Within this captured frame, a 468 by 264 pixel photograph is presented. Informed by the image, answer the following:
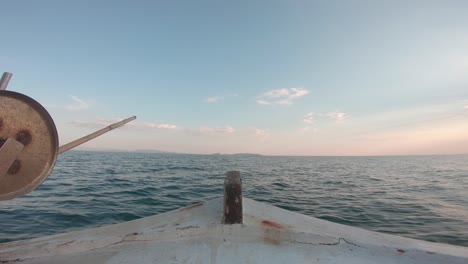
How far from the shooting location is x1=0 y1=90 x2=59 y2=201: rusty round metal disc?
8.29ft

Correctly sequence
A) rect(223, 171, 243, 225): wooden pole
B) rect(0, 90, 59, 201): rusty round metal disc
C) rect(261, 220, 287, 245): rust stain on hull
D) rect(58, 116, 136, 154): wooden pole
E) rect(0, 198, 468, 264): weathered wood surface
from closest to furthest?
rect(0, 90, 59, 201): rusty round metal disc → rect(58, 116, 136, 154): wooden pole → rect(0, 198, 468, 264): weathered wood surface → rect(261, 220, 287, 245): rust stain on hull → rect(223, 171, 243, 225): wooden pole

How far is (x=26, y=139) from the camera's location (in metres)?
2.64

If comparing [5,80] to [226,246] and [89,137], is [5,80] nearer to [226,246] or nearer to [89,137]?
[89,137]

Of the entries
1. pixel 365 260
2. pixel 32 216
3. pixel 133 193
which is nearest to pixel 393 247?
pixel 365 260

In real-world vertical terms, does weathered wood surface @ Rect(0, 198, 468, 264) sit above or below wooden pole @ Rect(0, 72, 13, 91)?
below

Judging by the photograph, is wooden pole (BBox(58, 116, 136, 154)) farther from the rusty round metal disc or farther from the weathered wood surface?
the weathered wood surface

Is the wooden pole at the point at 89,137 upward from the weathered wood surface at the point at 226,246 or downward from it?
upward

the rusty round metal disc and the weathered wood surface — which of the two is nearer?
the rusty round metal disc

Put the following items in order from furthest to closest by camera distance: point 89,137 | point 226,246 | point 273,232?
point 273,232 < point 226,246 < point 89,137

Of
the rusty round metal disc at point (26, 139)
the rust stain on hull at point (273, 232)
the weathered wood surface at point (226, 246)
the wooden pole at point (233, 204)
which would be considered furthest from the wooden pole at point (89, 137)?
the rust stain on hull at point (273, 232)

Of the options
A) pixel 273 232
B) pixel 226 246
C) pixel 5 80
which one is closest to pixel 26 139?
pixel 5 80

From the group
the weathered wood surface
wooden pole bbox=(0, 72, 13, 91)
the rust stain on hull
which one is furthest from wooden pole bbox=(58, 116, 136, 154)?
the rust stain on hull

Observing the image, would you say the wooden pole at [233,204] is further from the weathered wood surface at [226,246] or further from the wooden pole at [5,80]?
the wooden pole at [5,80]

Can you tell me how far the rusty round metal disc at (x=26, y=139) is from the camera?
2525mm
